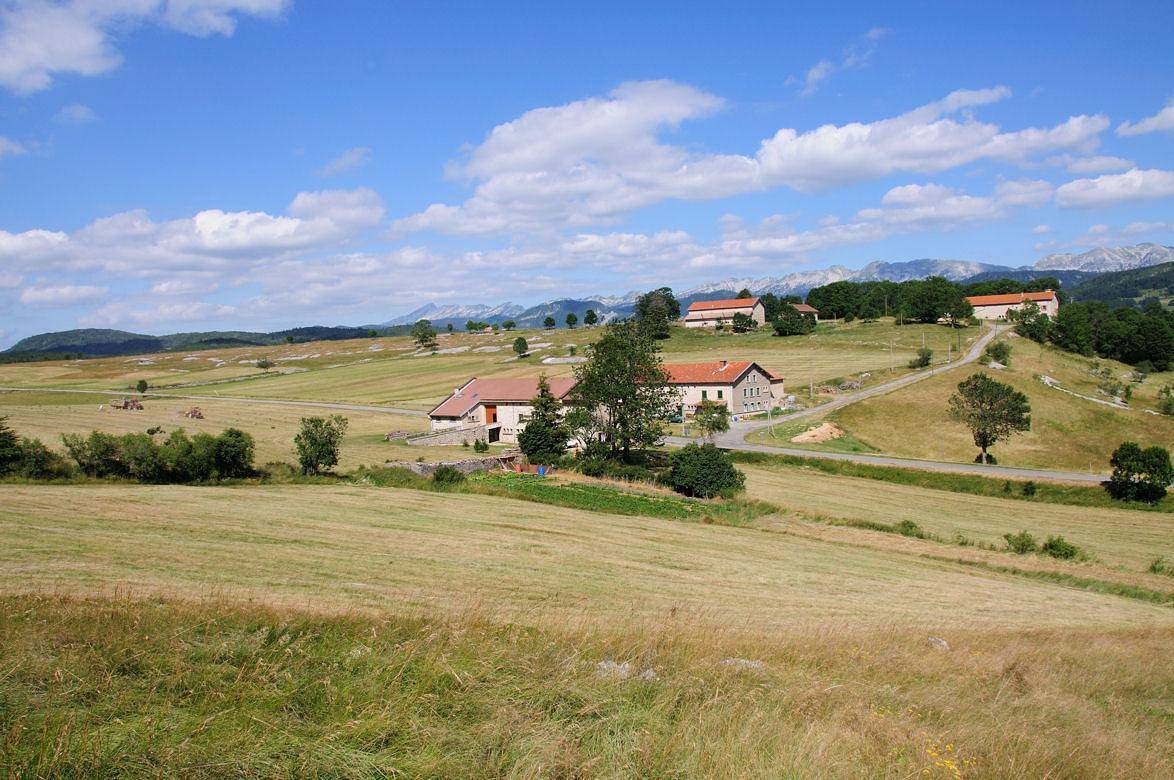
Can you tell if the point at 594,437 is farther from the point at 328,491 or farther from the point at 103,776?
the point at 103,776

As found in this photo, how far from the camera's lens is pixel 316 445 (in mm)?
41250

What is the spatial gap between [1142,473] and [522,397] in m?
52.1

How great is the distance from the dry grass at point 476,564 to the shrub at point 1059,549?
714 cm

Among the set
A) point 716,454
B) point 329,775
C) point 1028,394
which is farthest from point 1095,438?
point 329,775

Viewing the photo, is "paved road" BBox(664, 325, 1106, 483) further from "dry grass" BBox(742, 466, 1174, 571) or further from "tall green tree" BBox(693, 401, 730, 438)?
"dry grass" BBox(742, 466, 1174, 571)

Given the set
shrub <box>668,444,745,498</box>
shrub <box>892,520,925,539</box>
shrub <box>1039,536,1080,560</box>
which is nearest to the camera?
shrub <box>1039,536,1080,560</box>

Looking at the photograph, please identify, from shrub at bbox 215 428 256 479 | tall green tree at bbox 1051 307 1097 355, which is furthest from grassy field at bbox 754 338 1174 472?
shrub at bbox 215 428 256 479

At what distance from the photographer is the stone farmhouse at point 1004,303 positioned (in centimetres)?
15725

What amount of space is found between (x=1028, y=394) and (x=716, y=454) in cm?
5629

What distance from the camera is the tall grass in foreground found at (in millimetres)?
4824

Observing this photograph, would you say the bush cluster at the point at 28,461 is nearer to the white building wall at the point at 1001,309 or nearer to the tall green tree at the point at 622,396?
the tall green tree at the point at 622,396

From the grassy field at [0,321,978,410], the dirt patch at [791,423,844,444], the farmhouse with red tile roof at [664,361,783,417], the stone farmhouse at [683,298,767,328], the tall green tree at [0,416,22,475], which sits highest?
the stone farmhouse at [683,298,767,328]

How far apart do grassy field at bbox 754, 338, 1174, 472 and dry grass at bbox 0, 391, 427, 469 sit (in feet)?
126

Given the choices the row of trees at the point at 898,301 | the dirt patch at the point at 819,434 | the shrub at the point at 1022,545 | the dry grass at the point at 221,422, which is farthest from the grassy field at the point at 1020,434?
the row of trees at the point at 898,301
